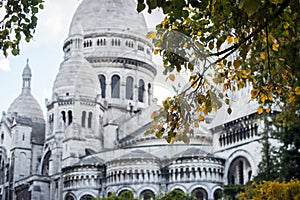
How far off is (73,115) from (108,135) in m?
3.31

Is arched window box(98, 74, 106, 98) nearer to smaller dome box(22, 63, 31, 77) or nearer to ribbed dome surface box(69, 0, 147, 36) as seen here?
ribbed dome surface box(69, 0, 147, 36)

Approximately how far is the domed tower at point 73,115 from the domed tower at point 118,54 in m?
3.09

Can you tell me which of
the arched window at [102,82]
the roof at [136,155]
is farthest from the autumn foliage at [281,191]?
the arched window at [102,82]

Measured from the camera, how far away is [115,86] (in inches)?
2429

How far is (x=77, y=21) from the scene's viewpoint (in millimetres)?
65250

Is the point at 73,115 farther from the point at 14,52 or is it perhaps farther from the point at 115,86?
the point at 14,52

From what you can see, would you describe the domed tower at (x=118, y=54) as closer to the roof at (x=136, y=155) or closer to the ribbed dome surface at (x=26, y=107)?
the ribbed dome surface at (x=26, y=107)

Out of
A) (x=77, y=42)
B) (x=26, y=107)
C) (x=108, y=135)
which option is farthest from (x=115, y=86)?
(x=26, y=107)

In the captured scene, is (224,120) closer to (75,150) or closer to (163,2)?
(75,150)

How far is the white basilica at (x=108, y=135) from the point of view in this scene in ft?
148

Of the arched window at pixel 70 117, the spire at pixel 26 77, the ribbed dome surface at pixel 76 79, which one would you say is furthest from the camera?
the spire at pixel 26 77

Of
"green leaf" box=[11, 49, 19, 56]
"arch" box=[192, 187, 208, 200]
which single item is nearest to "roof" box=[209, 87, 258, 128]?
"arch" box=[192, 187, 208, 200]

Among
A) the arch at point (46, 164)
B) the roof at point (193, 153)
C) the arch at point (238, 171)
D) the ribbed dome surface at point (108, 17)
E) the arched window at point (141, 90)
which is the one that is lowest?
the arch at point (238, 171)

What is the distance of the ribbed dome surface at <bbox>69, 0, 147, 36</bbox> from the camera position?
209 feet
